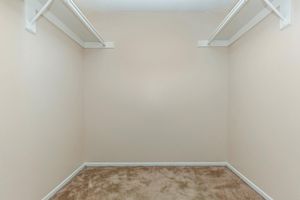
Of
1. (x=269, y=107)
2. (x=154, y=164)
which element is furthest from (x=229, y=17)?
(x=154, y=164)

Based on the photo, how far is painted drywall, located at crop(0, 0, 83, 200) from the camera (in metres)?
2.04

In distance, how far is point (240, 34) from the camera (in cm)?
356

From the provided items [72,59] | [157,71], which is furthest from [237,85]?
[72,59]

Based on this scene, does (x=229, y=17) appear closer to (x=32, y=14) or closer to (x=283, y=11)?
(x=283, y=11)

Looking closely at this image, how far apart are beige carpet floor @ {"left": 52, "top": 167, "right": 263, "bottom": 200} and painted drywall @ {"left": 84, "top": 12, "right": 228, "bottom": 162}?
1.23ft

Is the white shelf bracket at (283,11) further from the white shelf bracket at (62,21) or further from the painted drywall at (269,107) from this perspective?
the white shelf bracket at (62,21)

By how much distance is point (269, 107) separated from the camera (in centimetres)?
272

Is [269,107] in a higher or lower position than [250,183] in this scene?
higher

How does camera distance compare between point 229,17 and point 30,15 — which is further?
point 229,17

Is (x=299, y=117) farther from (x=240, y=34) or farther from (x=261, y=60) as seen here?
(x=240, y=34)

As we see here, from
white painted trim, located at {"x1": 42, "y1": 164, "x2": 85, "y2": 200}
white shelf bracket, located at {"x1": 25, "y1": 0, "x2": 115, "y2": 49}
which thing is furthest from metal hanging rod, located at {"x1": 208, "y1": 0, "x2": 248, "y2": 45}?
white painted trim, located at {"x1": 42, "y1": 164, "x2": 85, "y2": 200}

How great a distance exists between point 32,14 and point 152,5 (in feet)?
6.76

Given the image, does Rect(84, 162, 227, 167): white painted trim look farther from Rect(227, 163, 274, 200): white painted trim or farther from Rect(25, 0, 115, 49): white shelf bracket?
Rect(25, 0, 115, 49): white shelf bracket

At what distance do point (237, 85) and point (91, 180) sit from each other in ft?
8.88
